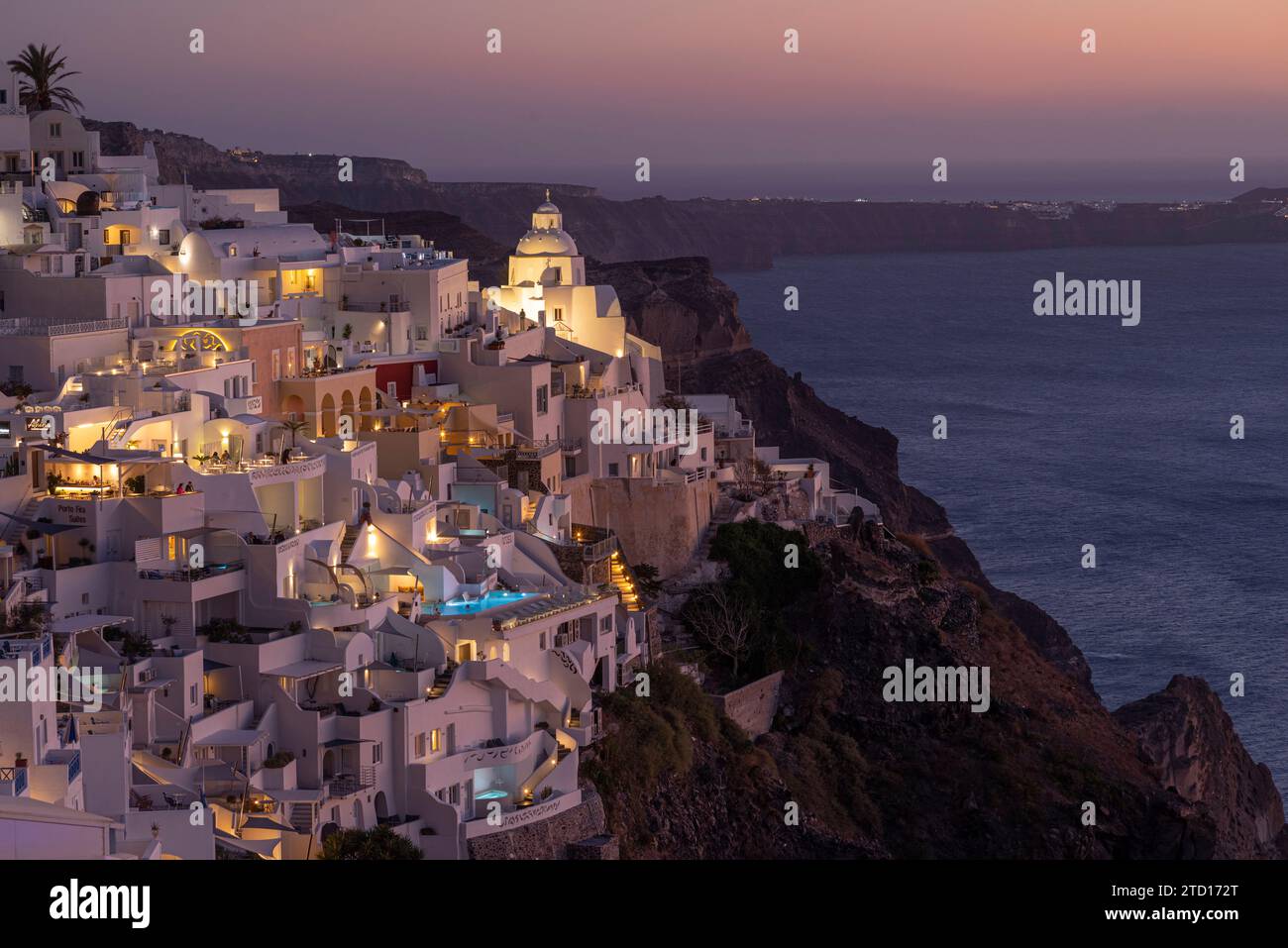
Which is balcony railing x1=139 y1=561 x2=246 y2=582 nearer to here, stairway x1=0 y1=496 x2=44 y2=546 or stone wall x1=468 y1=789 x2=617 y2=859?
stairway x1=0 y1=496 x2=44 y2=546

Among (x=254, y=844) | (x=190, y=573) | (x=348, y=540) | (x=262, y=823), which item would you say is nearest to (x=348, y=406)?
(x=348, y=540)

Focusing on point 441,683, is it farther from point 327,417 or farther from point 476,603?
point 327,417

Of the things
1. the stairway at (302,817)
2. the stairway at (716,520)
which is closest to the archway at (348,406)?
the stairway at (716,520)

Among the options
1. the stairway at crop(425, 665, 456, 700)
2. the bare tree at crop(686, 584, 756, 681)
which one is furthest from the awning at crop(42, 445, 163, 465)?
the bare tree at crop(686, 584, 756, 681)

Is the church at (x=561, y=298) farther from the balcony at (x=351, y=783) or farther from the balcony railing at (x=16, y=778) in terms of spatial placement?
the balcony railing at (x=16, y=778)
